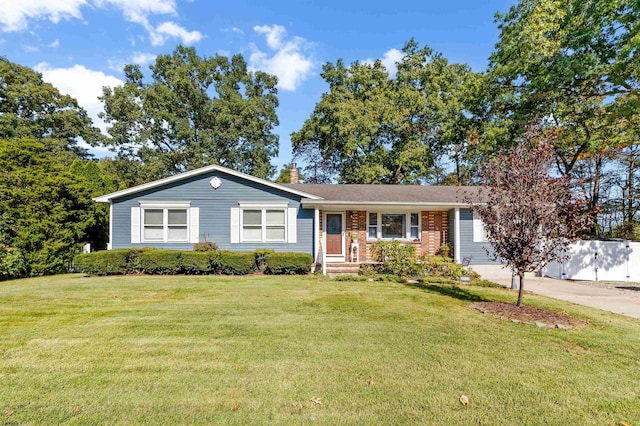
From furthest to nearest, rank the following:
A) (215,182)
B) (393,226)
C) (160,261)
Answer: (393,226) < (215,182) < (160,261)

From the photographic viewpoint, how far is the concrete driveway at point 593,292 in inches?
317

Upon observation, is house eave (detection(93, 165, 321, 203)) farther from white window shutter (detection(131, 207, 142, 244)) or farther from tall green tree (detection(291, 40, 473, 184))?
→ tall green tree (detection(291, 40, 473, 184))

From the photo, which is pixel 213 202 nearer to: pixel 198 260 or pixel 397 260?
pixel 198 260

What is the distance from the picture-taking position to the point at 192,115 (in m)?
31.0

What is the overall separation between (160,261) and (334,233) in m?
6.86

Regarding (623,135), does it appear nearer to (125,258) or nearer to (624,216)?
(624,216)

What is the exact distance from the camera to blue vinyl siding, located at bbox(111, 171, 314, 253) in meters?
13.1

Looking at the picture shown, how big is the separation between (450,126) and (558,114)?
20.6ft

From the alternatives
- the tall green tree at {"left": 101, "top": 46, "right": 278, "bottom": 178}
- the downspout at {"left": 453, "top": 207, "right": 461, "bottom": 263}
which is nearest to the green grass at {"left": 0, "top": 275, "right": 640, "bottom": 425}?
the downspout at {"left": 453, "top": 207, "right": 461, "bottom": 263}

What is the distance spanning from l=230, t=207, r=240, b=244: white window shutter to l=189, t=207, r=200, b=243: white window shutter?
1.34 metres

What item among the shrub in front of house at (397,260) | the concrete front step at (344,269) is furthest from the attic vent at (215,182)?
the shrub in front of house at (397,260)

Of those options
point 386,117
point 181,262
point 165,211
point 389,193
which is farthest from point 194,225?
point 386,117

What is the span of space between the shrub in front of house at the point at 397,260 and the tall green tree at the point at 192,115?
20171 mm

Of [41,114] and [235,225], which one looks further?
[41,114]
